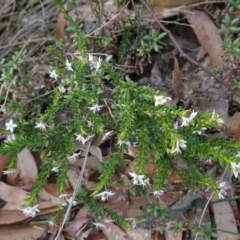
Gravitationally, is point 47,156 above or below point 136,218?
above

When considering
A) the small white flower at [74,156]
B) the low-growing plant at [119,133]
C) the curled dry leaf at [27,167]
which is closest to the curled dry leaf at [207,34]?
the low-growing plant at [119,133]

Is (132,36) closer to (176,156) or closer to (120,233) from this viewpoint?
(176,156)

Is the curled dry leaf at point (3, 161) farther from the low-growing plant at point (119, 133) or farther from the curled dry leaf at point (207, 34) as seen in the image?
the curled dry leaf at point (207, 34)

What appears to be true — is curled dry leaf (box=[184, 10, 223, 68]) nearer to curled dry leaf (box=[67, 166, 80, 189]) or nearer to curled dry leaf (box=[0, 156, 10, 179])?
curled dry leaf (box=[67, 166, 80, 189])

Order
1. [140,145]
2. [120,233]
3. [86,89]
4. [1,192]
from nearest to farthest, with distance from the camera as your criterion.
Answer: [140,145], [86,89], [120,233], [1,192]

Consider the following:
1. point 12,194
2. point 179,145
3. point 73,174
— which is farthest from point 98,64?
point 12,194

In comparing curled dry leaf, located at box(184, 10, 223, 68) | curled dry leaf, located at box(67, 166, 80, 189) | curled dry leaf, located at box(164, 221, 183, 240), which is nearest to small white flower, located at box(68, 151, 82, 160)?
curled dry leaf, located at box(67, 166, 80, 189)

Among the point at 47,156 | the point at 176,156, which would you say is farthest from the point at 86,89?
the point at 176,156
